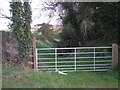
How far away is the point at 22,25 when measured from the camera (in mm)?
6102

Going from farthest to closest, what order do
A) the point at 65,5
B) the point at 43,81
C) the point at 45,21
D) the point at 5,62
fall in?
the point at 45,21, the point at 65,5, the point at 5,62, the point at 43,81

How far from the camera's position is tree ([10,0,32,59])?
5965 mm

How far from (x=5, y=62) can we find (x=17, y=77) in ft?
5.56

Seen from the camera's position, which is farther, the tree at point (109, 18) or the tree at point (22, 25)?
the tree at point (109, 18)

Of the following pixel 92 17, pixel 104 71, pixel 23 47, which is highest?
pixel 92 17

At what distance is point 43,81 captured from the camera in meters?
4.09

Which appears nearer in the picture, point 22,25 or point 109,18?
point 22,25

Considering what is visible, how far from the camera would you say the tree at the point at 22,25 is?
19.6 feet

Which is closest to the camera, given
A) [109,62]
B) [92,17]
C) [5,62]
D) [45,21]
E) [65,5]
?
[5,62]

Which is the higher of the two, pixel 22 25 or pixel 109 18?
pixel 109 18

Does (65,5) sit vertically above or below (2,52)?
above

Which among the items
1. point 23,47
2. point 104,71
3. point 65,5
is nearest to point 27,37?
point 23,47

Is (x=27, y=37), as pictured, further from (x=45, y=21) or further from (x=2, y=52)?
(x=45, y=21)

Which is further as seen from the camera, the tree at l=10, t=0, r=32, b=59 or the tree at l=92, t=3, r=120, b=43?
the tree at l=92, t=3, r=120, b=43
